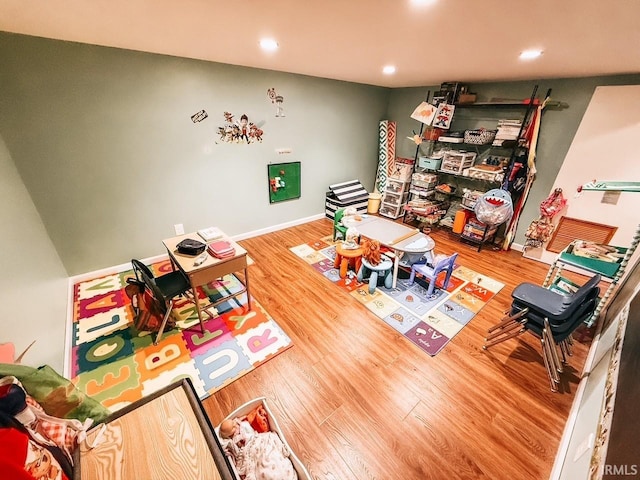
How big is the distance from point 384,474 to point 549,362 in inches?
60.6

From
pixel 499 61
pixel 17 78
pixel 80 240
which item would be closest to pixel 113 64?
pixel 17 78

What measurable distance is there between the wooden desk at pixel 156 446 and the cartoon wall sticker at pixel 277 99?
3.59m

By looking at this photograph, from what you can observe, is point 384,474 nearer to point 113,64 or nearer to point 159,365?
point 159,365

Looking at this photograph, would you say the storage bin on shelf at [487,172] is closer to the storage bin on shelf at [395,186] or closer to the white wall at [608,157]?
the white wall at [608,157]

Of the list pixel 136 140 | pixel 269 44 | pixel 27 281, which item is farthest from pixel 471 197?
pixel 27 281

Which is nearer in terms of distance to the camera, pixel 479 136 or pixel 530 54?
pixel 530 54

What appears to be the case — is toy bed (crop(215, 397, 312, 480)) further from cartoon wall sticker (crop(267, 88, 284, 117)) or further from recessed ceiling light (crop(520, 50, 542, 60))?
cartoon wall sticker (crop(267, 88, 284, 117))

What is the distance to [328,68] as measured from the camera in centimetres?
305

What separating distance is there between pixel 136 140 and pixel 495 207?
15.1 feet

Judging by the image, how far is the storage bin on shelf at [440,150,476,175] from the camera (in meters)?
3.77

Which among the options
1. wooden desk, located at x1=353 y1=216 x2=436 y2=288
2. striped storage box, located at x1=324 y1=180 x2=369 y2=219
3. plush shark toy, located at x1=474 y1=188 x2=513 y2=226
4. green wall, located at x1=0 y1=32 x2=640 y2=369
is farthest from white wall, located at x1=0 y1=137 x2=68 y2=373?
plush shark toy, located at x1=474 y1=188 x2=513 y2=226

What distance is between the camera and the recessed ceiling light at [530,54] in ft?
6.48

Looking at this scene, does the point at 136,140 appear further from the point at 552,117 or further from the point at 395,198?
the point at 552,117

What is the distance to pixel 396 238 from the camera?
2.83 metres
